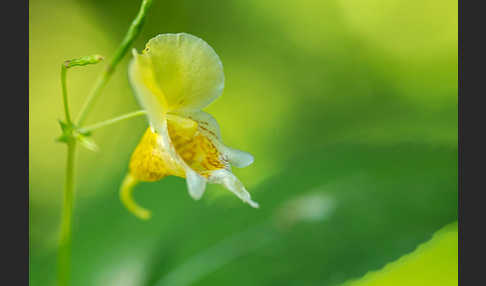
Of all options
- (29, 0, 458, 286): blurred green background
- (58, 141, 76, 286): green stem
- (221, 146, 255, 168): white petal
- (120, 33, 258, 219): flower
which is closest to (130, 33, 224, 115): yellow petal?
(120, 33, 258, 219): flower

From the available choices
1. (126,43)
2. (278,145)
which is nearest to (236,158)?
(126,43)

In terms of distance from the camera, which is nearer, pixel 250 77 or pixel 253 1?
pixel 250 77

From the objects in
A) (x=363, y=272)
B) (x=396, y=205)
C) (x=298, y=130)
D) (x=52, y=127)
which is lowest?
(x=363, y=272)

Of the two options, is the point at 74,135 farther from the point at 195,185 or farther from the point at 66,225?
the point at 195,185

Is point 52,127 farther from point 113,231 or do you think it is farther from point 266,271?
point 266,271

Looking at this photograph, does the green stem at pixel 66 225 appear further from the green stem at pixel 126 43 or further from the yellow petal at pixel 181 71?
the yellow petal at pixel 181 71

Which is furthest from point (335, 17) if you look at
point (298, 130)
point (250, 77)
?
point (298, 130)

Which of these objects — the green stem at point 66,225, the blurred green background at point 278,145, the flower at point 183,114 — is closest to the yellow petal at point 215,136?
the flower at point 183,114
